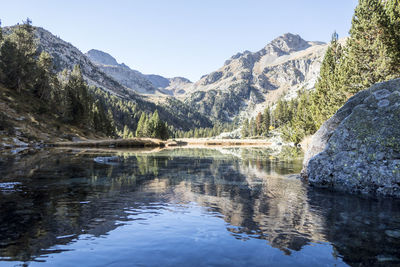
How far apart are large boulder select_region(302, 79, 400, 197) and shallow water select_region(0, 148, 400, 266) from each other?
1.71 m

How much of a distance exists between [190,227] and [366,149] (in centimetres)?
1268

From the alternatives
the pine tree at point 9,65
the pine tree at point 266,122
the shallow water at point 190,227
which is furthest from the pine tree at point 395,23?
the pine tree at point 266,122

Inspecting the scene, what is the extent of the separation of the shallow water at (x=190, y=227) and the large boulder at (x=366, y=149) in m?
1.71

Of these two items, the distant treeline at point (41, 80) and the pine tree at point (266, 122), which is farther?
the pine tree at point (266, 122)

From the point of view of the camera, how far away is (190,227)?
887cm

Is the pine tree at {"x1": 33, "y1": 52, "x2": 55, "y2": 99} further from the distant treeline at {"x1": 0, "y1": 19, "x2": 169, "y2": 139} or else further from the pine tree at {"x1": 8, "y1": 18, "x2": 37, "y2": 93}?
the pine tree at {"x1": 8, "y1": 18, "x2": 37, "y2": 93}

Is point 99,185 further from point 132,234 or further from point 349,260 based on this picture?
point 349,260

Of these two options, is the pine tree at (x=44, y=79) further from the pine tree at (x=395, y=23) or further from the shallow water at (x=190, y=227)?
the pine tree at (x=395, y=23)

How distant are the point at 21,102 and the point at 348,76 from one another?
77.2m

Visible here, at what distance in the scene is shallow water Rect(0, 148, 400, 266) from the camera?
6.32m

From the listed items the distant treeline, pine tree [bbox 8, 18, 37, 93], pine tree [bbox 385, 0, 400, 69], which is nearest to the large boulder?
pine tree [bbox 385, 0, 400, 69]

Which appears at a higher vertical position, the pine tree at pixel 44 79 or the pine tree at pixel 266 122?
the pine tree at pixel 44 79

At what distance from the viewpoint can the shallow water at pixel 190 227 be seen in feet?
20.7

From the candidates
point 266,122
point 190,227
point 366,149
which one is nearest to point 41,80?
point 190,227
